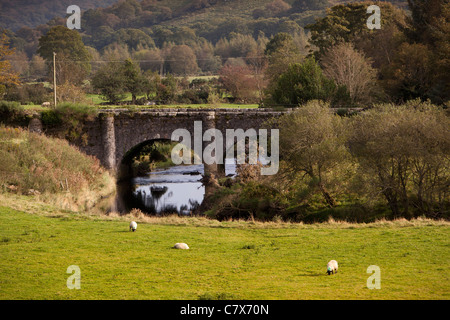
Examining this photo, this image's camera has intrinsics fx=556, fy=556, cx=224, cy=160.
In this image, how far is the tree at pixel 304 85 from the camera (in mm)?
46906

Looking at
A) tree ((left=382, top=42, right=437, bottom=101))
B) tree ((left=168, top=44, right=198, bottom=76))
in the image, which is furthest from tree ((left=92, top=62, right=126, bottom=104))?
tree ((left=168, top=44, right=198, bottom=76))

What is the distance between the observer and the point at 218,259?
53.1 ft

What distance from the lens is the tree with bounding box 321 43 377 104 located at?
52.8 m

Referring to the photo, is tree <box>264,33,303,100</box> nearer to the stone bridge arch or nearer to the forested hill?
the stone bridge arch

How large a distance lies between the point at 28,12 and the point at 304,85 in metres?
160

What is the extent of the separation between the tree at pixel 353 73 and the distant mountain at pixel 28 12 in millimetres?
141737

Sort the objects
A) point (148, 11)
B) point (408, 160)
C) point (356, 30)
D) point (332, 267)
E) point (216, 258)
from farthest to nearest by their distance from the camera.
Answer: point (148, 11) → point (356, 30) → point (408, 160) → point (216, 258) → point (332, 267)

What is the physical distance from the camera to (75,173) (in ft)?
121

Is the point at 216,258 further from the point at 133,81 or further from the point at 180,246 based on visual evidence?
the point at 133,81

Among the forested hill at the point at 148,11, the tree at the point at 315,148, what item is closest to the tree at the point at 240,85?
the tree at the point at 315,148

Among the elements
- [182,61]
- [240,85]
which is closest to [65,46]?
[182,61]

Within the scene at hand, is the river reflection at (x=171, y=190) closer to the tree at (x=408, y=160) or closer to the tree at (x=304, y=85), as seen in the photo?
the tree at (x=304, y=85)

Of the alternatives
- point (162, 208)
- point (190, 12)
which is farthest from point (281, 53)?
point (190, 12)
